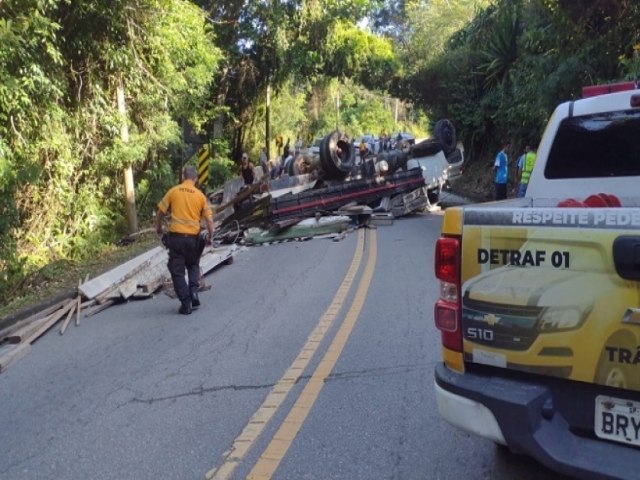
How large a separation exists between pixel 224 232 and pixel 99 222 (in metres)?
2.78

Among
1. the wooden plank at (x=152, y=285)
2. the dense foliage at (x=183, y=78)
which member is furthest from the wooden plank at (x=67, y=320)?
the dense foliage at (x=183, y=78)

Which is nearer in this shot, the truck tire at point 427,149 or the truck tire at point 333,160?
the truck tire at point 333,160

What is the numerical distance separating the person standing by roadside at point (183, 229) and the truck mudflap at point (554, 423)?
17.9ft

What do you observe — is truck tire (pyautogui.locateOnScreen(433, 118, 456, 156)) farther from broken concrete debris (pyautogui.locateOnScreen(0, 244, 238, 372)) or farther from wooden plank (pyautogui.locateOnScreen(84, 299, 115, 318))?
wooden plank (pyautogui.locateOnScreen(84, 299, 115, 318))

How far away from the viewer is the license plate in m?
2.68

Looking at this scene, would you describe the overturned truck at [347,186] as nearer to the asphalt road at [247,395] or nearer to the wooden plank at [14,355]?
the asphalt road at [247,395]

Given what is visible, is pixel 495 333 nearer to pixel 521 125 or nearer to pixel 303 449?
pixel 303 449

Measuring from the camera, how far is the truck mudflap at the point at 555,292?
2.63 metres

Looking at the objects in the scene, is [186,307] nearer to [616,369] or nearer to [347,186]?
[616,369]

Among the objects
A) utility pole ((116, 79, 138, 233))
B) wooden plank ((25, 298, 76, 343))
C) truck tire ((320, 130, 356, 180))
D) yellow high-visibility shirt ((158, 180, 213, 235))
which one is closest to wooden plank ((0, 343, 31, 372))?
wooden plank ((25, 298, 76, 343))

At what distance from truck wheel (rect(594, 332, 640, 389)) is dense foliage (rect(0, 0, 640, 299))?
8.29 m

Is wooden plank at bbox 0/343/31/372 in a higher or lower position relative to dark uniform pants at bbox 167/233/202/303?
lower

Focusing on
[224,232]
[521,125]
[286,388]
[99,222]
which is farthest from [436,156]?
[286,388]

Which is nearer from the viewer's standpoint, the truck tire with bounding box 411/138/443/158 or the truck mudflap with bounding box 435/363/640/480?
the truck mudflap with bounding box 435/363/640/480
